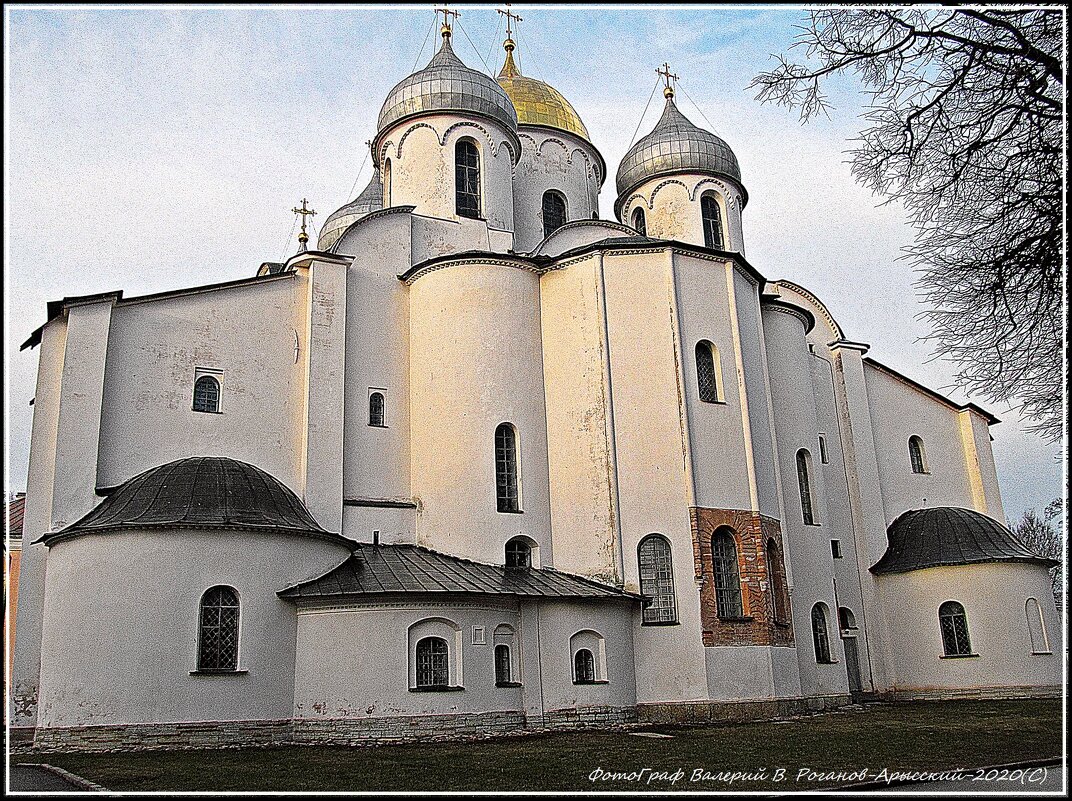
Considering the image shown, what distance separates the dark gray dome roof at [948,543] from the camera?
26.0 meters

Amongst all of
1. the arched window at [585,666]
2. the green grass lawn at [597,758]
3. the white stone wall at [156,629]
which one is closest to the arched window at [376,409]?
the white stone wall at [156,629]

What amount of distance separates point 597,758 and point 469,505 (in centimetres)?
848

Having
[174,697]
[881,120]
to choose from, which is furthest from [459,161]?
[881,120]

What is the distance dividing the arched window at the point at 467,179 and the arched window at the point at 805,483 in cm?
1033

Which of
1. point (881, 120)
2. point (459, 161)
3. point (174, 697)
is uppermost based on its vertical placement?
point (459, 161)

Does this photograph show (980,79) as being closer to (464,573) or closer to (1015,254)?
(1015,254)

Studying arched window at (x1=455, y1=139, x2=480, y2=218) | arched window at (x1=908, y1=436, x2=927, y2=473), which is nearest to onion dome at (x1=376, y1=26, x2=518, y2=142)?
arched window at (x1=455, y1=139, x2=480, y2=218)

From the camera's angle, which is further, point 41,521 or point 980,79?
point 41,521

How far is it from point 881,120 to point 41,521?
16146mm

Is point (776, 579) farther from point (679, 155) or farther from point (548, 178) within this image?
point (548, 178)

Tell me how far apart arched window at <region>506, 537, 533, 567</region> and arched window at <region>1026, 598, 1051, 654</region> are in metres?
14.0

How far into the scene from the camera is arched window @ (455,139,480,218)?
83.0 feet

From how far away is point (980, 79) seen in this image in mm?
8375

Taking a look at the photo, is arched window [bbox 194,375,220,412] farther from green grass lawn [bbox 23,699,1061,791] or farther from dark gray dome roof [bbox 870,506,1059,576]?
dark gray dome roof [bbox 870,506,1059,576]
